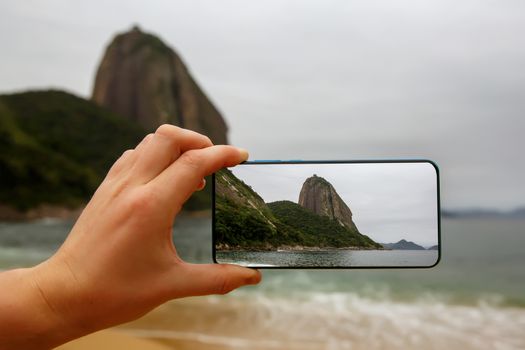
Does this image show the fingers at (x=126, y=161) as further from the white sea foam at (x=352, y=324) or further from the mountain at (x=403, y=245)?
the white sea foam at (x=352, y=324)

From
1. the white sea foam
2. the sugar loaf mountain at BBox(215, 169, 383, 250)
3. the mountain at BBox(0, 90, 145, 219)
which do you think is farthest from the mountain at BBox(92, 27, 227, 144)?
the sugar loaf mountain at BBox(215, 169, 383, 250)

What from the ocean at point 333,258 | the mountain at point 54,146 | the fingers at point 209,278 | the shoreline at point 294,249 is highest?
the mountain at point 54,146

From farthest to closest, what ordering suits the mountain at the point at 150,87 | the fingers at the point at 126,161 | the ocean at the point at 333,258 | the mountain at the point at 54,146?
the mountain at the point at 150,87
the mountain at the point at 54,146
the ocean at the point at 333,258
the fingers at the point at 126,161

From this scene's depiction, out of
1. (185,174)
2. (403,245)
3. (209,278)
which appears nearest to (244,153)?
(185,174)

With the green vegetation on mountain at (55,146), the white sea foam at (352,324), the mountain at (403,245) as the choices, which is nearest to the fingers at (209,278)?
the mountain at (403,245)

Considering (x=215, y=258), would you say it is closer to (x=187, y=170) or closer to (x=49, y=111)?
Result: (x=187, y=170)

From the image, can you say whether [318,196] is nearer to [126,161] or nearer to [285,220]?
[285,220]

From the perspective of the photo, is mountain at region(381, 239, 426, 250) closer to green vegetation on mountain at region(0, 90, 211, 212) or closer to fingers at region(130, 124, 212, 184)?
fingers at region(130, 124, 212, 184)

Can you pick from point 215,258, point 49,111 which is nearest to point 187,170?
point 215,258
